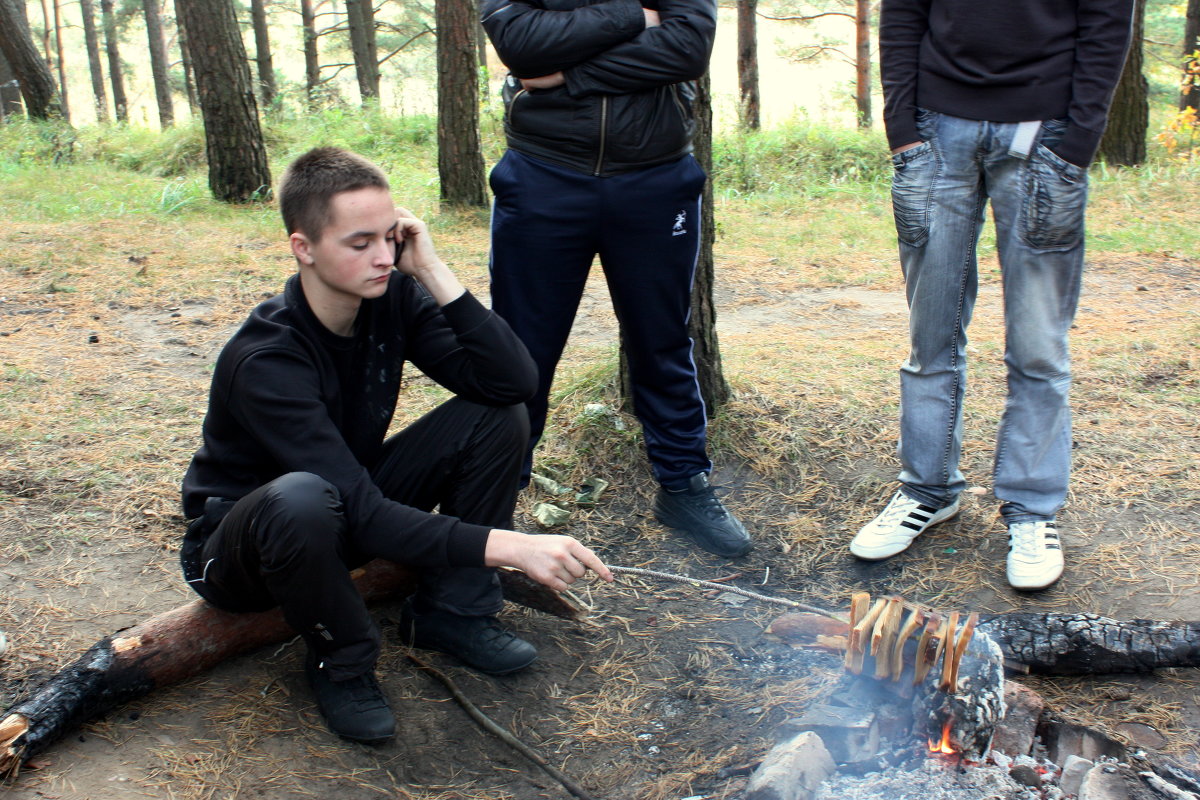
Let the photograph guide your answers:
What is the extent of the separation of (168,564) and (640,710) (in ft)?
5.60

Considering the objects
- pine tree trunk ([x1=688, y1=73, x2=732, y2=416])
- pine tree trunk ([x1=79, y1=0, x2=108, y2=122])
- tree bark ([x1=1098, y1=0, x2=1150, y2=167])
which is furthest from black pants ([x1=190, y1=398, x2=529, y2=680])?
pine tree trunk ([x1=79, y1=0, x2=108, y2=122])

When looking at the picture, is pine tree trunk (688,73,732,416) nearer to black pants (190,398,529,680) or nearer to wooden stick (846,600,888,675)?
black pants (190,398,529,680)

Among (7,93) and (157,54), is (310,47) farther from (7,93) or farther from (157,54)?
(7,93)

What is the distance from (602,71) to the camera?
299 cm

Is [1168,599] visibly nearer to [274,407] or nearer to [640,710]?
[640,710]

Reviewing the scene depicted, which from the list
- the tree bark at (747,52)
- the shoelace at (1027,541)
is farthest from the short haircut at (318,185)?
the tree bark at (747,52)

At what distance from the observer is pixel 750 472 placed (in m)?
3.99

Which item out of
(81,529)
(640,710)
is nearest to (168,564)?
(81,529)

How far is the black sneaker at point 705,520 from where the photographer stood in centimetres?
347

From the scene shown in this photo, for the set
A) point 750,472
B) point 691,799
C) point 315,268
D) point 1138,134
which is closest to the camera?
point 691,799

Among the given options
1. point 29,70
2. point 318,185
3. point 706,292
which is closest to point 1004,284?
point 706,292

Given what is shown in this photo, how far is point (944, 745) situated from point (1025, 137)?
1.82 meters

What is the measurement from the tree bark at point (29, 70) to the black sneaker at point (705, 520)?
11841 mm

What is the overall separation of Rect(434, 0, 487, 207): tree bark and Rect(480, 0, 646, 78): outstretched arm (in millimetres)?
5395
